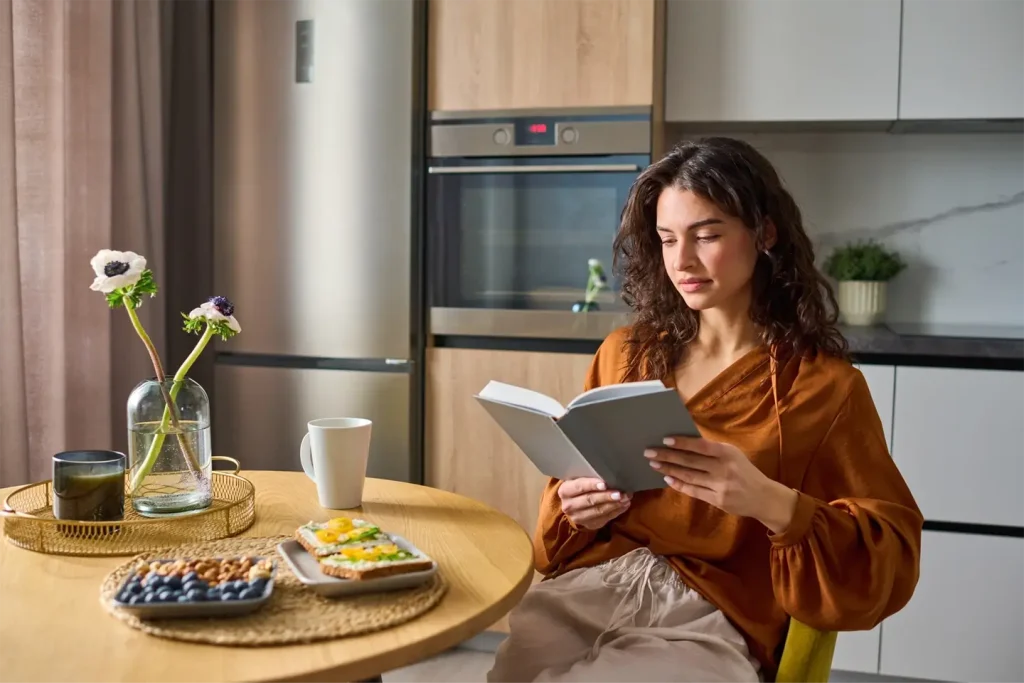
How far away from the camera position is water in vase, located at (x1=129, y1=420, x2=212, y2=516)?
126cm

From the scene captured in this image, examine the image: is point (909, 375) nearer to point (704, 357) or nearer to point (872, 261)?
point (872, 261)

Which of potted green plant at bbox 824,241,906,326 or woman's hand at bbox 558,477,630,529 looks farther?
potted green plant at bbox 824,241,906,326

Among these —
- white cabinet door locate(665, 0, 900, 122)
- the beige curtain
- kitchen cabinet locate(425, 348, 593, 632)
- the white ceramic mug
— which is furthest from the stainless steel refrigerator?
the white ceramic mug


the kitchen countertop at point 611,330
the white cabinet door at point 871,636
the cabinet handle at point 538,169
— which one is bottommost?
the white cabinet door at point 871,636

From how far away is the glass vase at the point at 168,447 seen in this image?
1.26 m

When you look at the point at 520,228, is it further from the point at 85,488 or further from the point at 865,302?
the point at 85,488

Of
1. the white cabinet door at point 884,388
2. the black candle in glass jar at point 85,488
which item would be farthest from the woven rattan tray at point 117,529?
the white cabinet door at point 884,388

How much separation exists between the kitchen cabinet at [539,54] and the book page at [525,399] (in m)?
1.41

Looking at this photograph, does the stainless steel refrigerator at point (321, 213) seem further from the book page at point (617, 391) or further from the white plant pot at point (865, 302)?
the book page at point (617, 391)

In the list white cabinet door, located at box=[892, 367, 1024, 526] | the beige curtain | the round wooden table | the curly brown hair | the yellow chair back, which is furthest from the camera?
white cabinet door, located at box=[892, 367, 1024, 526]

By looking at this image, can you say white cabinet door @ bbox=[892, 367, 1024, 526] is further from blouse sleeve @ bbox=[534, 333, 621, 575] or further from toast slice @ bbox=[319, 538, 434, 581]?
toast slice @ bbox=[319, 538, 434, 581]

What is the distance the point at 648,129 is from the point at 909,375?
2.83 feet

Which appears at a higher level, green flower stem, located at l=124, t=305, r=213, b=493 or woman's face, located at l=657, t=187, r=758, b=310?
woman's face, located at l=657, t=187, r=758, b=310

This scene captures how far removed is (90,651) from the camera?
874 mm
